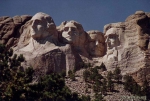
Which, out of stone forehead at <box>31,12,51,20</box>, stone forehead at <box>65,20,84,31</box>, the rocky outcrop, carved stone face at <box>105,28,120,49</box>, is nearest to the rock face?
carved stone face at <box>105,28,120,49</box>

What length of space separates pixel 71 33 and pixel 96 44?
294cm

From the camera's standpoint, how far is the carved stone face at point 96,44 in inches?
1825

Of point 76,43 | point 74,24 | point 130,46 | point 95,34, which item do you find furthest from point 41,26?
point 130,46

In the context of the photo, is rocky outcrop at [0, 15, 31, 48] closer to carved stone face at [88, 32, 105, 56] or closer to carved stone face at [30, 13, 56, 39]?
carved stone face at [30, 13, 56, 39]

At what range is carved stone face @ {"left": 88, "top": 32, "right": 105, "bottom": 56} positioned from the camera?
46344 millimetres

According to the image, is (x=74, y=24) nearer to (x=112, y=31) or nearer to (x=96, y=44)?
(x=96, y=44)

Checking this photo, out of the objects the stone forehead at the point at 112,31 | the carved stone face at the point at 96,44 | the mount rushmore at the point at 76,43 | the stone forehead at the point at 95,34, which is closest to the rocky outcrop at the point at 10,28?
the mount rushmore at the point at 76,43

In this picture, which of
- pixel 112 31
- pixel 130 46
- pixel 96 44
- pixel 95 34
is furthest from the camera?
pixel 95 34

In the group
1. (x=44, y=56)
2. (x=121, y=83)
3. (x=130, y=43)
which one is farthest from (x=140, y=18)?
(x=44, y=56)

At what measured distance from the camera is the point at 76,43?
45156 mm

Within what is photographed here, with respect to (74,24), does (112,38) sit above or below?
below

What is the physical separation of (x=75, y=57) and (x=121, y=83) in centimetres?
511

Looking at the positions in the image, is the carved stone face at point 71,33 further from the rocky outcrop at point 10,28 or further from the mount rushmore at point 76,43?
the rocky outcrop at point 10,28

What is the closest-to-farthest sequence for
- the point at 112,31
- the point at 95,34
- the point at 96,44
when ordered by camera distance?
the point at 112,31
the point at 96,44
the point at 95,34
